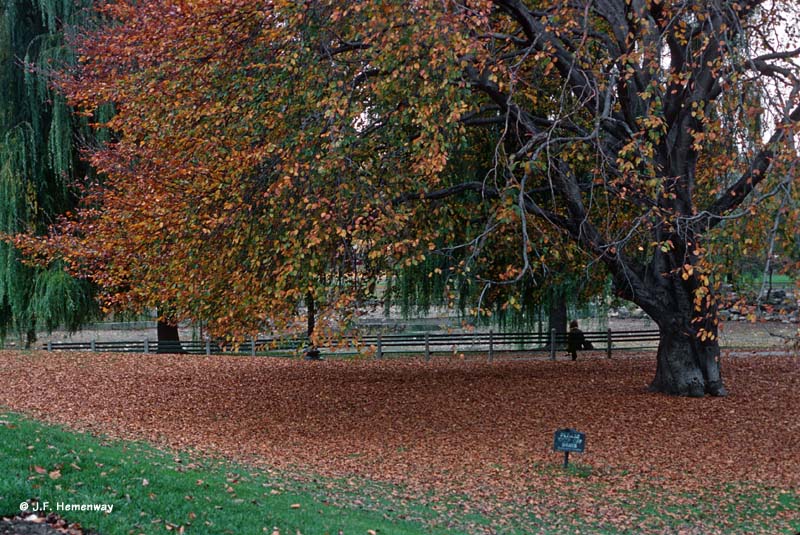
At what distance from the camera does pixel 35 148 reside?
71.7 ft

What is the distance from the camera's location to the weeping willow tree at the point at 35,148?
21.6 meters

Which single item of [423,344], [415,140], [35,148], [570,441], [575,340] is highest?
[35,148]

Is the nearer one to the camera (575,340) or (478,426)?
(478,426)

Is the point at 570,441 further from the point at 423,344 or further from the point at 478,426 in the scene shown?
the point at 423,344

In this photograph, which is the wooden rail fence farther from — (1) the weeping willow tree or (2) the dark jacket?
(1) the weeping willow tree

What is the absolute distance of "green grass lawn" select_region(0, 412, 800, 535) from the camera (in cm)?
714

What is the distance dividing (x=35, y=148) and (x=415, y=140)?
14.3m

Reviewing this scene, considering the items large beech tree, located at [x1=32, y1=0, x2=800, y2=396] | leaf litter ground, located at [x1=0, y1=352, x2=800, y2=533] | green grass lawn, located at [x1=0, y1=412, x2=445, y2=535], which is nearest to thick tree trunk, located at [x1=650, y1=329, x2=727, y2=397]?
large beech tree, located at [x1=32, y1=0, x2=800, y2=396]

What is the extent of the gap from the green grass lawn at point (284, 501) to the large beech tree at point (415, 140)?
2.41m

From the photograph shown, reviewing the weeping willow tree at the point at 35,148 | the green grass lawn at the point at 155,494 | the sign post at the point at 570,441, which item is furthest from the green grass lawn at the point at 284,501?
the weeping willow tree at the point at 35,148

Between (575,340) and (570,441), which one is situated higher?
(575,340)

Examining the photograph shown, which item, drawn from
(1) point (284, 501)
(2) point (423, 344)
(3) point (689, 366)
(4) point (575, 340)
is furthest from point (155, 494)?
(2) point (423, 344)

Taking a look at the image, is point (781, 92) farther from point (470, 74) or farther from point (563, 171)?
point (470, 74)

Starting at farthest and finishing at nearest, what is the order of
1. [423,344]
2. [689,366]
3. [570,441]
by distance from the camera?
[423,344]
[689,366]
[570,441]
